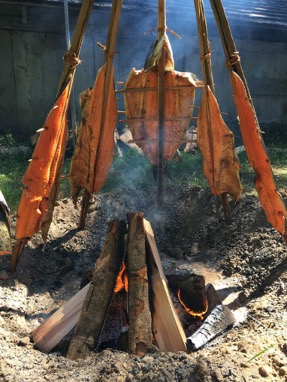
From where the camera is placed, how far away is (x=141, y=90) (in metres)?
3.90

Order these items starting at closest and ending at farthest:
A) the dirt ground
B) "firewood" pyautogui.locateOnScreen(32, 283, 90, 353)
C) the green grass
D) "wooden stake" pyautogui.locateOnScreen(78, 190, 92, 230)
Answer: the dirt ground < "firewood" pyautogui.locateOnScreen(32, 283, 90, 353) < "wooden stake" pyautogui.locateOnScreen(78, 190, 92, 230) < the green grass

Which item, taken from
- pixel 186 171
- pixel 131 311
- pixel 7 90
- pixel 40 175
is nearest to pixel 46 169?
pixel 40 175

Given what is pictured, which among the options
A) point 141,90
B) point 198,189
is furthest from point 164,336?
point 198,189

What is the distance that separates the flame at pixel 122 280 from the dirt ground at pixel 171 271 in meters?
0.58

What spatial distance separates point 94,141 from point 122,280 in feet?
4.53

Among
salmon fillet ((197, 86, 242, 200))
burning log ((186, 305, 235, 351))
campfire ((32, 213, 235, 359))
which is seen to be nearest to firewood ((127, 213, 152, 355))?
campfire ((32, 213, 235, 359))

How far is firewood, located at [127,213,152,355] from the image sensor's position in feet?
8.61

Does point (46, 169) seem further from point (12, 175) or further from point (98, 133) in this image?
point (12, 175)

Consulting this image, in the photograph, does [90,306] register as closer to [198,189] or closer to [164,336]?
[164,336]

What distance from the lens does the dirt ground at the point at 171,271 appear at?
2277 mm

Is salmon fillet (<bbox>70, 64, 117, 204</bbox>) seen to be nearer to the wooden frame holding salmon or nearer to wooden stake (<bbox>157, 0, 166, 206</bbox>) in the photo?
the wooden frame holding salmon

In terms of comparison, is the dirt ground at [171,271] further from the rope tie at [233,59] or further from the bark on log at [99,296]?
the rope tie at [233,59]

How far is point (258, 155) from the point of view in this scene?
3.41 m

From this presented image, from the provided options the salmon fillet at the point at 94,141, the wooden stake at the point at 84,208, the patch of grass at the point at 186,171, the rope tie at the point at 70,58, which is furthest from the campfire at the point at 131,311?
the patch of grass at the point at 186,171
